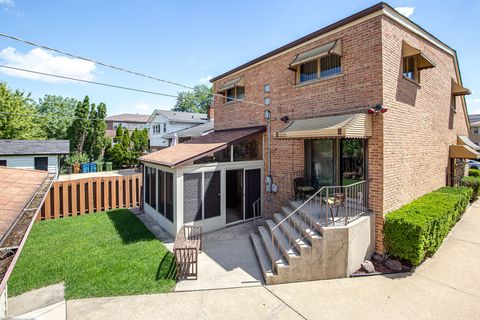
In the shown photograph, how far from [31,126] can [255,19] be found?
3522cm

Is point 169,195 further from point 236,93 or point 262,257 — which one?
point 236,93

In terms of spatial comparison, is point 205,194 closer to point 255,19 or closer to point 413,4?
point 255,19

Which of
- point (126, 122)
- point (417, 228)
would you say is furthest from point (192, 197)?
point (126, 122)

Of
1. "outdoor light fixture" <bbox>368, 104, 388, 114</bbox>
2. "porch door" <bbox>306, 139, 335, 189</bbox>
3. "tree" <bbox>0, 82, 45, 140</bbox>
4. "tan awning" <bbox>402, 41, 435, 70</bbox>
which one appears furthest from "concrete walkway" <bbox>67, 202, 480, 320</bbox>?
"tree" <bbox>0, 82, 45, 140</bbox>

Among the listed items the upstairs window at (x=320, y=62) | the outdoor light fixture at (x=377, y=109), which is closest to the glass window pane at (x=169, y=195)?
the upstairs window at (x=320, y=62)

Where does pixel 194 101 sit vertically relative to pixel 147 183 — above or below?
above

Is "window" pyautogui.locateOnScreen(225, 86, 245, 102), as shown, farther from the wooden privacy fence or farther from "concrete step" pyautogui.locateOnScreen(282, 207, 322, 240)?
"concrete step" pyautogui.locateOnScreen(282, 207, 322, 240)

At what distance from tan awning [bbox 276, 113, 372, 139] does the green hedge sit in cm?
298

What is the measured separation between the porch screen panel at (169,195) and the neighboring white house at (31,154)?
16.9 meters

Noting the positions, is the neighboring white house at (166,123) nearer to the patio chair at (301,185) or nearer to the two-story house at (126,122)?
the two-story house at (126,122)

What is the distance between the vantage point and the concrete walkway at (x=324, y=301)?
18.9 feet

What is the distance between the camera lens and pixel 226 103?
16.1m

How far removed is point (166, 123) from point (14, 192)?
30.1m

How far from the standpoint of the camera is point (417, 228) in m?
7.44
